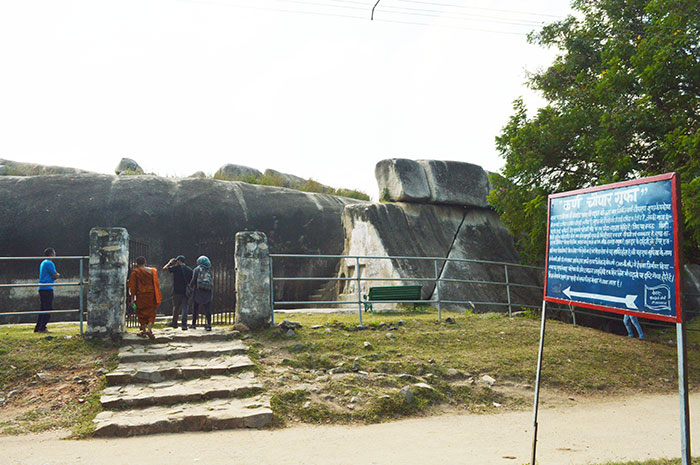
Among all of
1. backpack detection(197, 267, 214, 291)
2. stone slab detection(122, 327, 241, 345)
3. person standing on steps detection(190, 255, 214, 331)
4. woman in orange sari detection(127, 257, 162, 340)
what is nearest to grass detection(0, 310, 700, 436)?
stone slab detection(122, 327, 241, 345)

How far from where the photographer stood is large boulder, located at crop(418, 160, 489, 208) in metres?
15.8

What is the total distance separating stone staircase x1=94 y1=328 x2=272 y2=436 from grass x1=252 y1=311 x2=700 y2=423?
0.38 metres

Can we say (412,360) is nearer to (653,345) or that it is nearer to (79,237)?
(653,345)

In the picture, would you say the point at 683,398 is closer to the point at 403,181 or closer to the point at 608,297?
the point at 608,297

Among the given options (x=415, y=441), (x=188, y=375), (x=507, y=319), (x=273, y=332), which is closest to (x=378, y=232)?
(x=507, y=319)

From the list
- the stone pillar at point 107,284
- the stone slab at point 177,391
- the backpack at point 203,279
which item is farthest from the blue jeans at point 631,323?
the stone pillar at point 107,284

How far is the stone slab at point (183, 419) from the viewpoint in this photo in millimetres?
5512

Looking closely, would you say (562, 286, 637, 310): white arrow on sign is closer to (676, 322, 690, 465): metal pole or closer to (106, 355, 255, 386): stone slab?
(676, 322, 690, 465): metal pole

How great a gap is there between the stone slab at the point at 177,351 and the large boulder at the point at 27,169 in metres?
11.1

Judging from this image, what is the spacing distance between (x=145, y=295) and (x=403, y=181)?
883 centimetres

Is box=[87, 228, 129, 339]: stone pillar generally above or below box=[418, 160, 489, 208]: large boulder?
below

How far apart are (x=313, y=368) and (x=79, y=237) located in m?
10.6

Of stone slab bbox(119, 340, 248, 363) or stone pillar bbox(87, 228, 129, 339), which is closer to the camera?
stone slab bbox(119, 340, 248, 363)

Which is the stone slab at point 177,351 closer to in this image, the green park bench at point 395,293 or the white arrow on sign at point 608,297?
the green park bench at point 395,293
